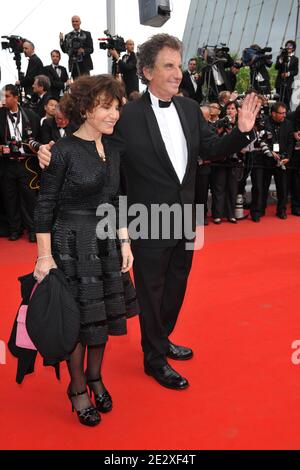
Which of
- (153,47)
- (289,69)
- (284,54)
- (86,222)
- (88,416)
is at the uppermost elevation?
(284,54)

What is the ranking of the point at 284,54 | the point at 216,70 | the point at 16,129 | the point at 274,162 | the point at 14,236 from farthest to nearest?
the point at 284,54
the point at 216,70
the point at 274,162
the point at 14,236
the point at 16,129

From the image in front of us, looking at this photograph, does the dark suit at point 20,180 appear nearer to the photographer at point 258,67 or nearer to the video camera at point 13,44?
the video camera at point 13,44

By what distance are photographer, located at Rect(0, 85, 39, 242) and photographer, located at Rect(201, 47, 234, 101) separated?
13.5ft

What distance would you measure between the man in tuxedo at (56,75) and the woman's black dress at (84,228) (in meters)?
6.37

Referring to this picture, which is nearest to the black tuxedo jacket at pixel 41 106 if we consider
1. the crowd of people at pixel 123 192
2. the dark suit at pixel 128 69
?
the dark suit at pixel 128 69

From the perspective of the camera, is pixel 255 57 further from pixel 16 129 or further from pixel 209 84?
pixel 16 129

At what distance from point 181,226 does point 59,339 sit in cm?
86

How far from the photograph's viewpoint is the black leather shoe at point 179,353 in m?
2.82

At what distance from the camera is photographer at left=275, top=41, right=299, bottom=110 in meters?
9.30

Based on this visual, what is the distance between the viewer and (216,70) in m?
8.97

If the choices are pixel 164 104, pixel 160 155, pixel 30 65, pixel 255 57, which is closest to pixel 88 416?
pixel 160 155

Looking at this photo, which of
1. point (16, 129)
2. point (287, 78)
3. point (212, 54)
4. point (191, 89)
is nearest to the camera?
point (16, 129)

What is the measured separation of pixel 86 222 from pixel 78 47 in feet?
23.0
